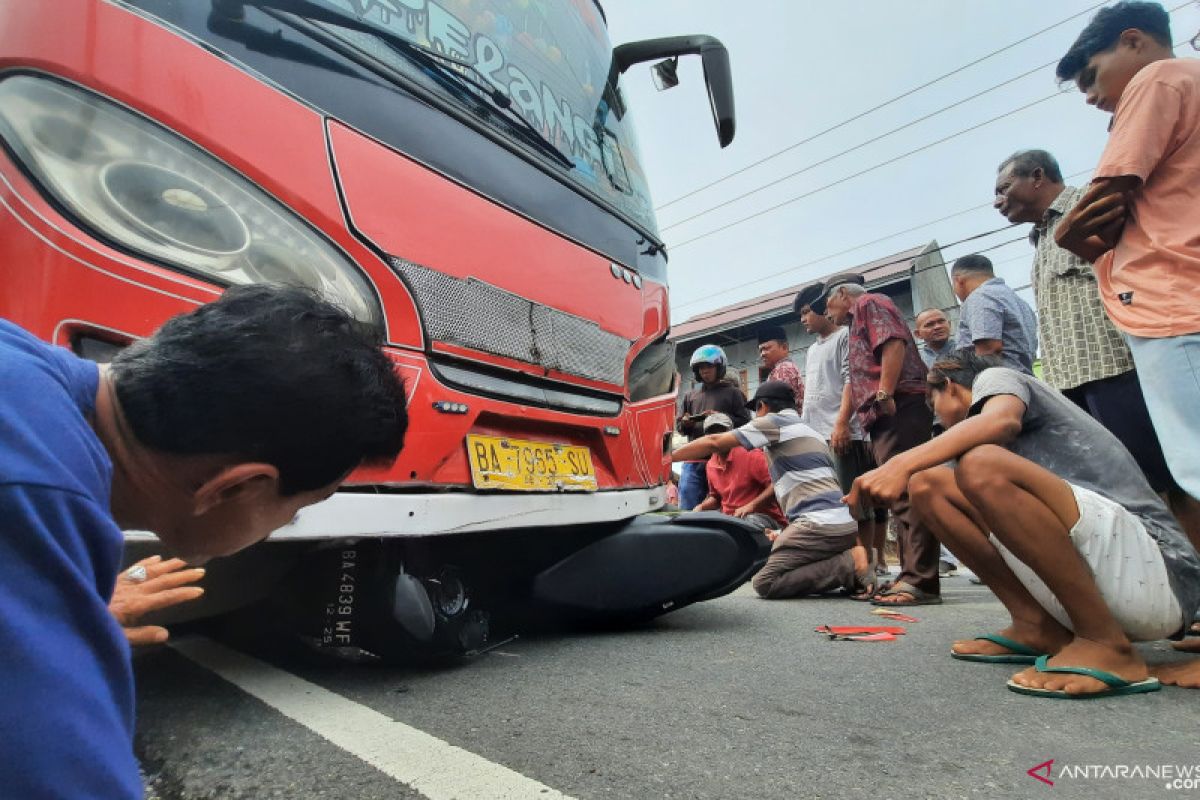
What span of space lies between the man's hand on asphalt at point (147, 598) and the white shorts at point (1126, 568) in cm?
206

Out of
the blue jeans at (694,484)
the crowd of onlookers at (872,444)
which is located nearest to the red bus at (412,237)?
the crowd of onlookers at (872,444)

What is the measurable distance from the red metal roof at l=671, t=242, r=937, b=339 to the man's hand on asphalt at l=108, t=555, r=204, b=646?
1457 centimetres

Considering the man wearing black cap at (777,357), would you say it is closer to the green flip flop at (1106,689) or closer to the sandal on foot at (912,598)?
the sandal on foot at (912,598)

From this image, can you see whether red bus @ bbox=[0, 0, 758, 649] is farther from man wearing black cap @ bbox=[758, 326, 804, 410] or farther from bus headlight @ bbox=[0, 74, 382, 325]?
man wearing black cap @ bbox=[758, 326, 804, 410]

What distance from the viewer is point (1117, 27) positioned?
211 centimetres

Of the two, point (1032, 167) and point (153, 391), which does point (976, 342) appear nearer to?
point (1032, 167)

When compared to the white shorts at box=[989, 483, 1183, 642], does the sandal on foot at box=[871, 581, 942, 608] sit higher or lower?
lower

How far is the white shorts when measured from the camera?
6.05ft

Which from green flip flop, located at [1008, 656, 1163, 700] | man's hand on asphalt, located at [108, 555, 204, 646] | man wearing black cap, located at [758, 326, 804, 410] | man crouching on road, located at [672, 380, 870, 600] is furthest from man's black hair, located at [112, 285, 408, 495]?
man wearing black cap, located at [758, 326, 804, 410]

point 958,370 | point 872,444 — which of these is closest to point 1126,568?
point 958,370

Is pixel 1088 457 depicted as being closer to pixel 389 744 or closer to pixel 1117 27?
pixel 1117 27

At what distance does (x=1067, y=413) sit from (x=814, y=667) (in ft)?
3.58

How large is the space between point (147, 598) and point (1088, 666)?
82.4 inches

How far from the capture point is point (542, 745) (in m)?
1.44
